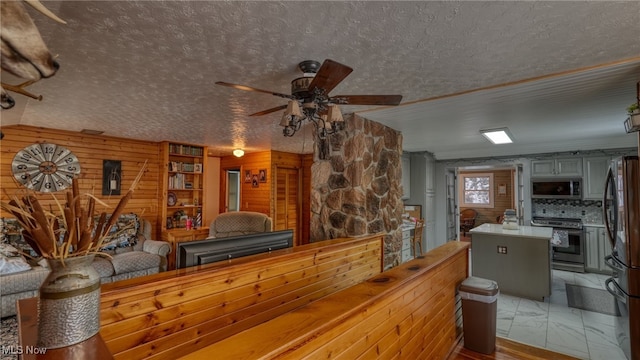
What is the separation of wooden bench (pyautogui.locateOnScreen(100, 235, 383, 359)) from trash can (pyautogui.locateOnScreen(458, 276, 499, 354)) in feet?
3.98

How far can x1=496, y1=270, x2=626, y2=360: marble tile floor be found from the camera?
2799 millimetres

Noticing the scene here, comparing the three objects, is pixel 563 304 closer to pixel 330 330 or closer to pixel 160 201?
pixel 330 330

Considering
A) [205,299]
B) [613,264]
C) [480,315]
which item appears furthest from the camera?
[613,264]

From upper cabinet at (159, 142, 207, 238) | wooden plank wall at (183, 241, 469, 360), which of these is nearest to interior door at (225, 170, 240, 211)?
upper cabinet at (159, 142, 207, 238)

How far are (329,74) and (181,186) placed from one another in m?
4.92

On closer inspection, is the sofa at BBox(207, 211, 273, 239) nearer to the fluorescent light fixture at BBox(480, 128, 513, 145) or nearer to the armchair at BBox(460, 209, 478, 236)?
the fluorescent light fixture at BBox(480, 128, 513, 145)

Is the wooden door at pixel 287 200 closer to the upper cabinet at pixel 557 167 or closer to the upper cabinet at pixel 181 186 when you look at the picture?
the upper cabinet at pixel 181 186

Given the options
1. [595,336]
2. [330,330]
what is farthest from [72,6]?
[595,336]

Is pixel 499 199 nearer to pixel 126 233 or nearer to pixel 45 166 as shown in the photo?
pixel 126 233

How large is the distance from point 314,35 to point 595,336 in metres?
3.96

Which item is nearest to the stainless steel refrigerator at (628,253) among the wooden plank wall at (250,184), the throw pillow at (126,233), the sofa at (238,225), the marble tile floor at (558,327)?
the marble tile floor at (558,327)

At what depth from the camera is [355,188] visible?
322 cm

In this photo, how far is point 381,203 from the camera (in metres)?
3.62

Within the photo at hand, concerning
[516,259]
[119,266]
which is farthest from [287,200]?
[516,259]
